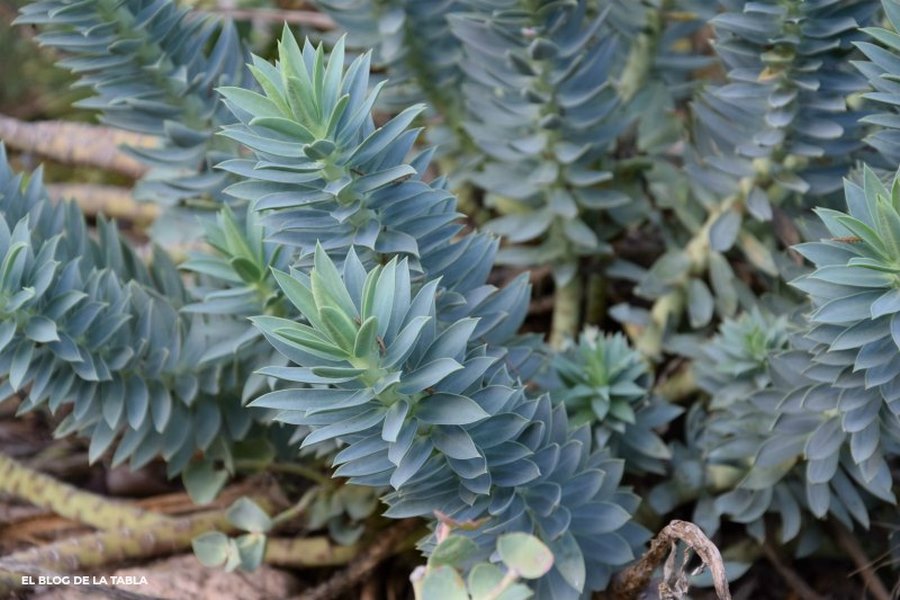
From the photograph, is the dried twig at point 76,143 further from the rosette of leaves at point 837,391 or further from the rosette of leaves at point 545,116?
the rosette of leaves at point 837,391

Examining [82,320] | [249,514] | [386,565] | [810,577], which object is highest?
[82,320]

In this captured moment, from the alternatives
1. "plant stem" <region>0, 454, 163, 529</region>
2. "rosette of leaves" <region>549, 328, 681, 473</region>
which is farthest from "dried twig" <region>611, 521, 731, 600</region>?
"plant stem" <region>0, 454, 163, 529</region>

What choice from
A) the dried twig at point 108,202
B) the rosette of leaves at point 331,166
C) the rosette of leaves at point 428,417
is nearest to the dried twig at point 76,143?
the dried twig at point 108,202

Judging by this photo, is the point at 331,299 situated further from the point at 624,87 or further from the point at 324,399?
the point at 624,87

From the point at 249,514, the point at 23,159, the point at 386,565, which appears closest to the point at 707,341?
the point at 386,565

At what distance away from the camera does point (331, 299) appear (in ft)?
3.42

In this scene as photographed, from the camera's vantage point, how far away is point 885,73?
1233 millimetres

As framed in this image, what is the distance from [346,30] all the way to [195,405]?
28.9 inches

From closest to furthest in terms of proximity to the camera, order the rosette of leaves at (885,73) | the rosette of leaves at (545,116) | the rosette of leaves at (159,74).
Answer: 1. the rosette of leaves at (885,73)
2. the rosette of leaves at (159,74)
3. the rosette of leaves at (545,116)

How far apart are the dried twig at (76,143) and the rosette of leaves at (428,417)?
1.32m

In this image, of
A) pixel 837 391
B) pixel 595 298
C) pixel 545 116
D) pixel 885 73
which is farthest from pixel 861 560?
pixel 545 116

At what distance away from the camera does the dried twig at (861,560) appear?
151 cm

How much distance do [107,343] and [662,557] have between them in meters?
0.86

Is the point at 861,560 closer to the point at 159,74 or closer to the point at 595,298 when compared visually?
the point at 595,298
